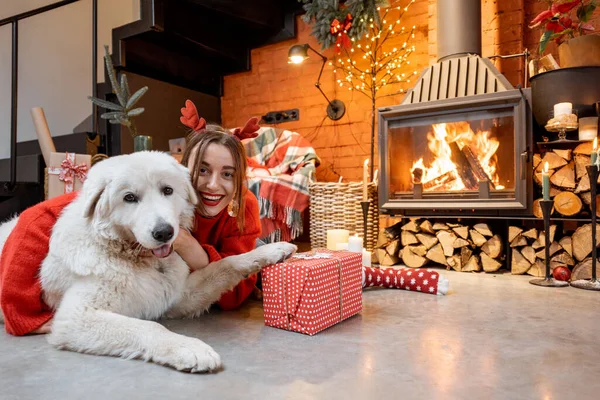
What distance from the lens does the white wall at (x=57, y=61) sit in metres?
3.83

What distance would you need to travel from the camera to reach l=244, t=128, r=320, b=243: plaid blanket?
9.27 feet

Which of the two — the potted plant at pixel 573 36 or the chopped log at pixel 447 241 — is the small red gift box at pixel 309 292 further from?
the potted plant at pixel 573 36

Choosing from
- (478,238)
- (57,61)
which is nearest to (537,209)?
(478,238)


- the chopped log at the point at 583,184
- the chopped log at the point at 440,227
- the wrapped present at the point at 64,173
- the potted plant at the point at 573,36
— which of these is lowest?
the chopped log at the point at 440,227

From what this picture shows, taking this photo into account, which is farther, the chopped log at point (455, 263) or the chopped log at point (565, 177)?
the chopped log at point (455, 263)

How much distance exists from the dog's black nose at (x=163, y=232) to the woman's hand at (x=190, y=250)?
0.25 m

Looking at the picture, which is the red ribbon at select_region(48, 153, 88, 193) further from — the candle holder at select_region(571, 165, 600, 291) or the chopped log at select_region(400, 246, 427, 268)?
the candle holder at select_region(571, 165, 600, 291)

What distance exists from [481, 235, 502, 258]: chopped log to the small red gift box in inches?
50.4

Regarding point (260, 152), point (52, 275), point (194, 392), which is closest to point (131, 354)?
point (194, 392)

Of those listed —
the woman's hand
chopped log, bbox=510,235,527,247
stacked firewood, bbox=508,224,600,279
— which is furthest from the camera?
chopped log, bbox=510,235,527,247

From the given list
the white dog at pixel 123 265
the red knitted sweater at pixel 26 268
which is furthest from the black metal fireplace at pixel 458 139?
the red knitted sweater at pixel 26 268

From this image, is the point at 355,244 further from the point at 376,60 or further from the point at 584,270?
the point at 376,60

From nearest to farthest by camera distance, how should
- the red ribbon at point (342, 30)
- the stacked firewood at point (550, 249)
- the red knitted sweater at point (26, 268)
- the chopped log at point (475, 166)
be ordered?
the red knitted sweater at point (26, 268)
the stacked firewood at point (550, 249)
the chopped log at point (475, 166)
the red ribbon at point (342, 30)

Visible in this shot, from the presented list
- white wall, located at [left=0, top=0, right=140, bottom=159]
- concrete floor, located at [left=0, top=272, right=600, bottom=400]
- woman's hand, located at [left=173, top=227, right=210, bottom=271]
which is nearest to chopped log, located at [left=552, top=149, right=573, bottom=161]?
concrete floor, located at [left=0, top=272, right=600, bottom=400]
